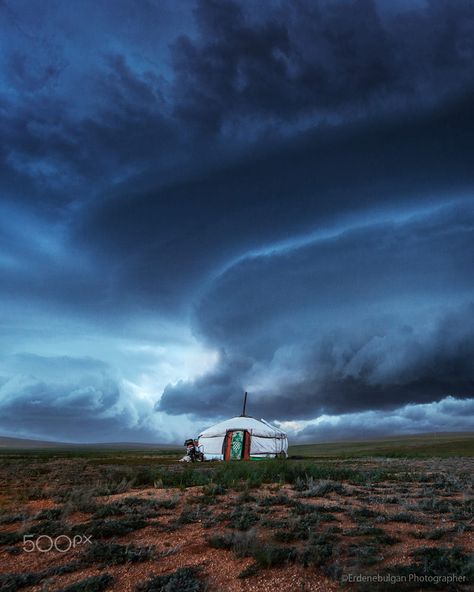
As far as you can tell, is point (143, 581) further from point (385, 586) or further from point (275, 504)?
point (275, 504)

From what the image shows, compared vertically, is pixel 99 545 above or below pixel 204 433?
below

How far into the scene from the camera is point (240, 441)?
143 ft

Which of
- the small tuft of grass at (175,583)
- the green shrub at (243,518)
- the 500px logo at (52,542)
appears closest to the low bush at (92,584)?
the small tuft of grass at (175,583)

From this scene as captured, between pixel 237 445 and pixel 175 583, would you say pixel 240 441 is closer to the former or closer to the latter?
pixel 237 445

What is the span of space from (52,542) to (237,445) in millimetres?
36077

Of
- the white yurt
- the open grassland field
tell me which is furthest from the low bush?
the white yurt

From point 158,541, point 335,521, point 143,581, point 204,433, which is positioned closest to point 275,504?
point 335,521

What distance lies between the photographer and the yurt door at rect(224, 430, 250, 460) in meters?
43.0

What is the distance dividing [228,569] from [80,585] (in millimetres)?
2277

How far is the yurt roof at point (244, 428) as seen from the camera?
44.6 m

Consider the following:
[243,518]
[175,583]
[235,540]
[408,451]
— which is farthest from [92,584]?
[408,451]

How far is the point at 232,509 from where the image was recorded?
11555 mm

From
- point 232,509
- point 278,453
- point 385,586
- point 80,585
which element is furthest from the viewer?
point 278,453

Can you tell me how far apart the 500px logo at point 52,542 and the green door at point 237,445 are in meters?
35.4
